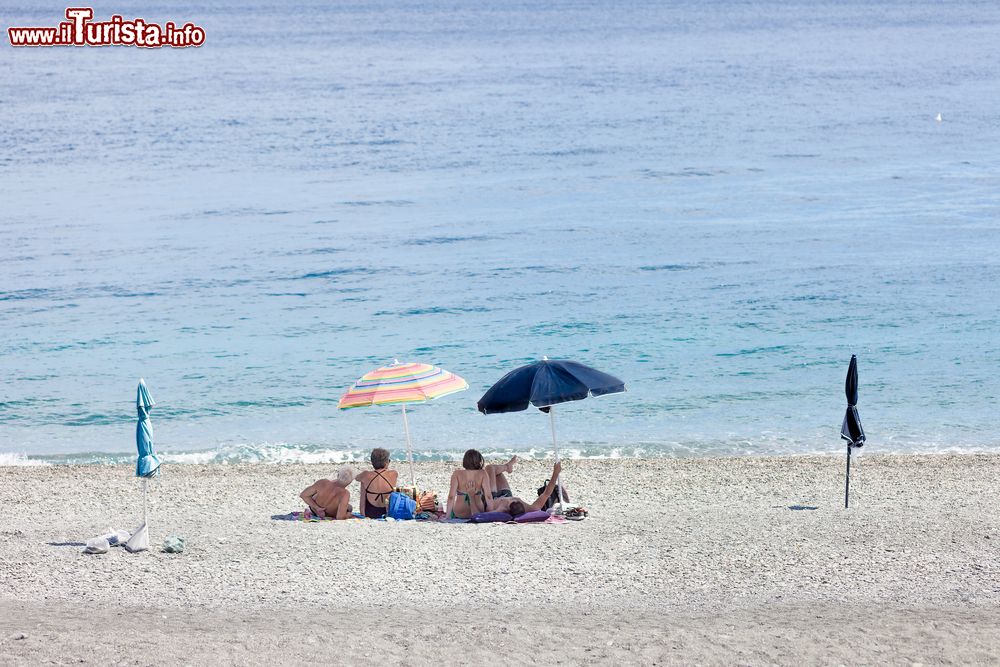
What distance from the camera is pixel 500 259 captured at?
3056 centimetres

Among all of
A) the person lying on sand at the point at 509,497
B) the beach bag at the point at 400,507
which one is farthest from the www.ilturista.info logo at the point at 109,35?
the person lying on sand at the point at 509,497

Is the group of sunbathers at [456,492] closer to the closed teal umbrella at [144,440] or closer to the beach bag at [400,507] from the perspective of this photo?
the beach bag at [400,507]

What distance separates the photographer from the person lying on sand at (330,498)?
40.6ft

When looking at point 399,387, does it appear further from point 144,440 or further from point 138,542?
point 138,542

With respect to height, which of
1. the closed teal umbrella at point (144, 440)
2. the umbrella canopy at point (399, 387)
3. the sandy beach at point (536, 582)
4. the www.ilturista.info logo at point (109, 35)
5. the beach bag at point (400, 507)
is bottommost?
the sandy beach at point (536, 582)

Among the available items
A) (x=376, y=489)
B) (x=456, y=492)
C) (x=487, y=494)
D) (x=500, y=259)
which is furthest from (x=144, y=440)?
(x=500, y=259)

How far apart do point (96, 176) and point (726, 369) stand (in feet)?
98.3

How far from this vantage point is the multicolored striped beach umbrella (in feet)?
40.9

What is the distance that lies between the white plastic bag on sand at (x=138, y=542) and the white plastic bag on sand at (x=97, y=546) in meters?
0.20

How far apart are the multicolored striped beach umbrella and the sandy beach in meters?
1.33

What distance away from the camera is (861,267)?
2891 centimetres

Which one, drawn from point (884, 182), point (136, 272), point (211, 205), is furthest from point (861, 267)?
point (211, 205)

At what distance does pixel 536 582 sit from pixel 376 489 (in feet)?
9.26

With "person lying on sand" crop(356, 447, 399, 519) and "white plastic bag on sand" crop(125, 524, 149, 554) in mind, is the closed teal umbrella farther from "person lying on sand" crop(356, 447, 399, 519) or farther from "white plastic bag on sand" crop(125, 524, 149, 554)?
"person lying on sand" crop(356, 447, 399, 519)
